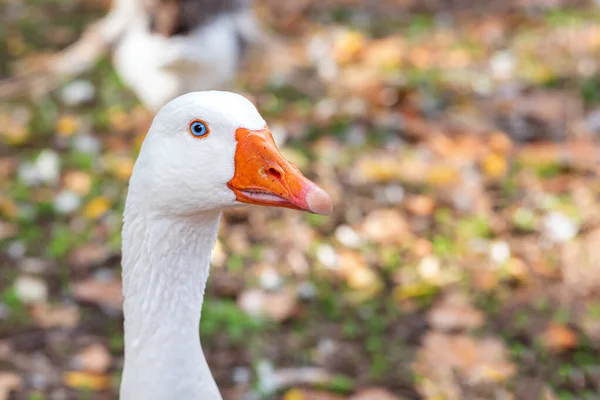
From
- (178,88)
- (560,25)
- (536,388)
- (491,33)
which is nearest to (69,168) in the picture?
(178,88)

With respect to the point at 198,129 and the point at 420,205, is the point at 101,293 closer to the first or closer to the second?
the point at 420,205

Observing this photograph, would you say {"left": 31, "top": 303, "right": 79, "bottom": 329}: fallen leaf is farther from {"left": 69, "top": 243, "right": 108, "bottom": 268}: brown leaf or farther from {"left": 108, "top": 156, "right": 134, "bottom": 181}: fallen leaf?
{"left": 108, "top": 156, "right": 134, "bottom": 181}: fallen leaf

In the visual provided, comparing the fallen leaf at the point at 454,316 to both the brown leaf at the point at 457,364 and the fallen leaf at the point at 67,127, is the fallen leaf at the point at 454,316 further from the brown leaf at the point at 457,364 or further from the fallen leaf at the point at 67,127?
the fallen leaf at the point at 67,127

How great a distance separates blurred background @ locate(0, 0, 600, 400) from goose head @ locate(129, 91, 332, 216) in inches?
52.4

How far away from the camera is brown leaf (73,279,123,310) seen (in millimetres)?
3112

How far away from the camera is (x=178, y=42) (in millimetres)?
3588

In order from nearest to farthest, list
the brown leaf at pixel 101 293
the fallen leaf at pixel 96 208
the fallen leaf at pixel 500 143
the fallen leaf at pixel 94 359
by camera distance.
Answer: the fallen leaf at pixel 94 359 → the brown leaf at pixel 101 293 → the fallen leaf at pixel 96 208 → the fallen leaf at pixel 500 143

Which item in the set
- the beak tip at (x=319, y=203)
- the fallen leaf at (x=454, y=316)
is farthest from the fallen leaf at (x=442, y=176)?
the beak tip at (x=319, y=203)

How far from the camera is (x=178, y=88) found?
12.0 feet

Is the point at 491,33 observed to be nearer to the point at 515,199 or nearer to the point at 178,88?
the point at 515,199

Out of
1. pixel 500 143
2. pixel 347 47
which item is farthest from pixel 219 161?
pixel 347 47

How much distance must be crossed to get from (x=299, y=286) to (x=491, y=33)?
2585 millimetres

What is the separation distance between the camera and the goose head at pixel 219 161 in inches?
59.7

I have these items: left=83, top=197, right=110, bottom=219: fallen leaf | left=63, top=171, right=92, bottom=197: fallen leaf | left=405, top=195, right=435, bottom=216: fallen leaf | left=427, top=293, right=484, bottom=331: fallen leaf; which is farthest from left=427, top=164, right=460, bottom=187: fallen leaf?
left=63, top=171, right=92, bottom=197: fallen leaf
